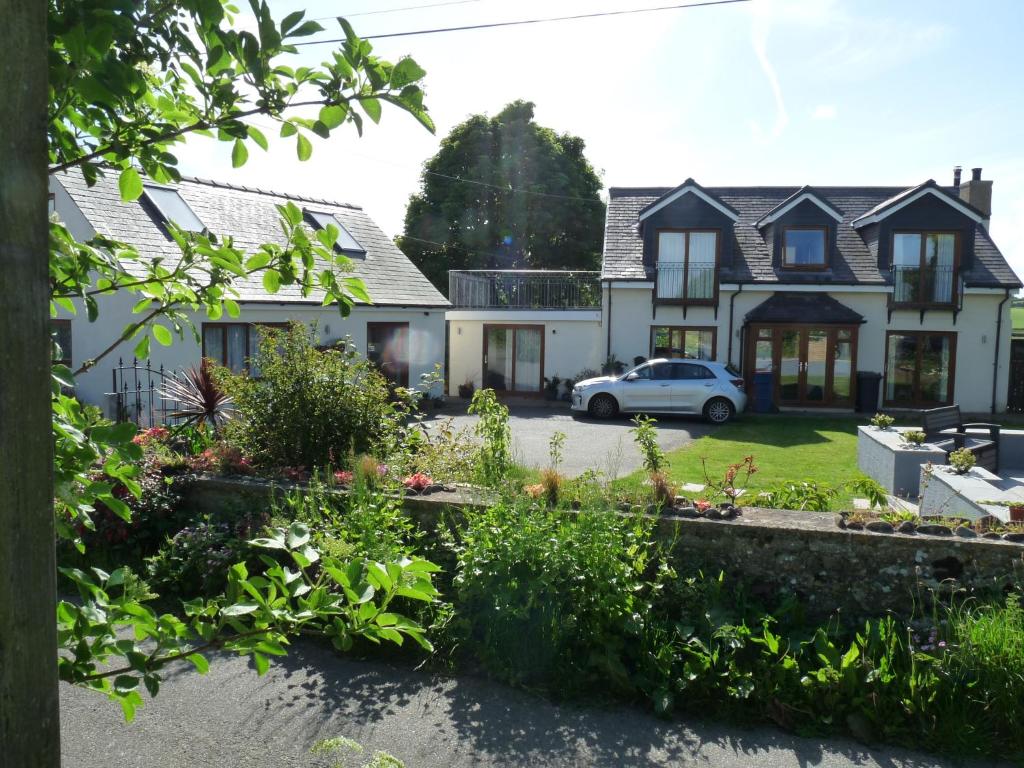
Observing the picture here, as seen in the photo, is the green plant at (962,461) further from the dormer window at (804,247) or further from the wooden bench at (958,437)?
the dormer window at (804,247)

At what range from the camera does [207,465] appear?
7684mm

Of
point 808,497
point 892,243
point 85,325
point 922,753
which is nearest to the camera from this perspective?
point 922,753

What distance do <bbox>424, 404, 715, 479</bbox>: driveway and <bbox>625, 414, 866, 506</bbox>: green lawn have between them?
71 centimetres

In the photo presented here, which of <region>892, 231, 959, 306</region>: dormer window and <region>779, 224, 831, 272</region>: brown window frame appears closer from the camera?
<region>892, 231, 959, 306</region>: dormer window

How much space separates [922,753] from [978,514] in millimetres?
3917

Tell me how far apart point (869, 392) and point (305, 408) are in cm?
1942

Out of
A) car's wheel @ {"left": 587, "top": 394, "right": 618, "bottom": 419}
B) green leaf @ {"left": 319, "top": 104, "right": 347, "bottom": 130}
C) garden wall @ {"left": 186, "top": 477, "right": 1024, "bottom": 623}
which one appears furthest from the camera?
car's wheel @ {"left": 587, "top": 394, "right": 618, "bottom": 419}

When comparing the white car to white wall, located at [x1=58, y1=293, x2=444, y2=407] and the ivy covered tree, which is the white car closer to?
white wall, located at [x1=58, y1=293, x2=444, y2=407]

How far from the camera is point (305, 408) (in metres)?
7.93

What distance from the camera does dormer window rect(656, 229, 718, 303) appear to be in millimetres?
24281

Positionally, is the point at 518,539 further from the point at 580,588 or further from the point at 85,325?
the point at 85,325

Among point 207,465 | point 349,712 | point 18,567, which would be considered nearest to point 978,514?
point 349,712

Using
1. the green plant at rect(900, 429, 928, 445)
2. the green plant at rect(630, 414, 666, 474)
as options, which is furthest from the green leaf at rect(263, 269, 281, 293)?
the green plant at rect(900, 429, 928, 445)

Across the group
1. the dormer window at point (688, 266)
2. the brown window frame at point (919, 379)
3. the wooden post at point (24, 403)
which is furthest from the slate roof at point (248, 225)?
the brown window frame at point (919, 379)
